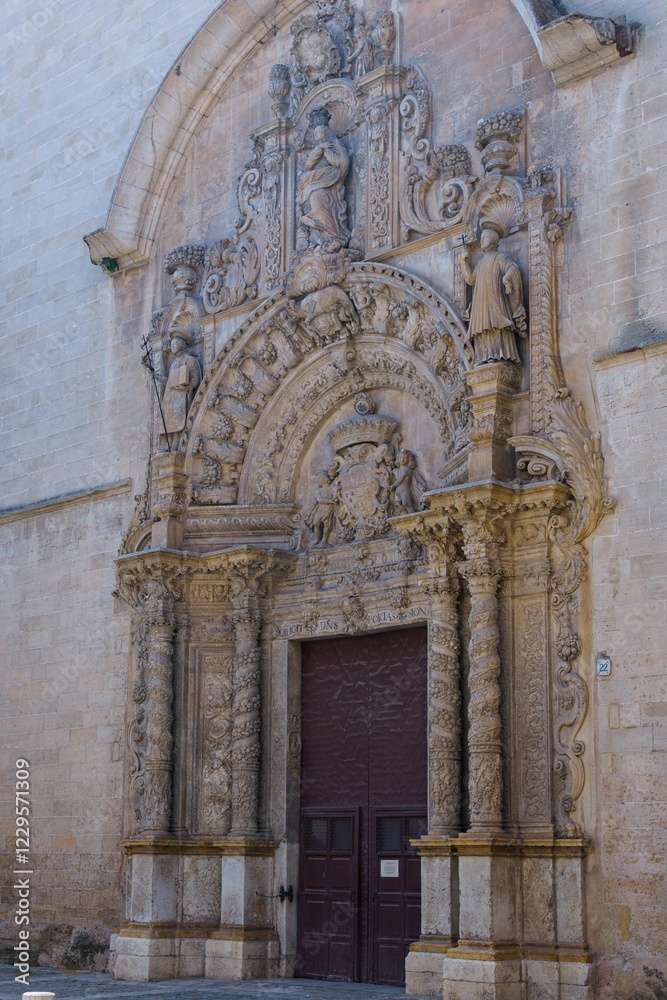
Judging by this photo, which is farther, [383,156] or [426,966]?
[383,156]

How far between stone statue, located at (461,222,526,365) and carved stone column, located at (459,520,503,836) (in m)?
1.38

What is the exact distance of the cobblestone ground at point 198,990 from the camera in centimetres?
1099

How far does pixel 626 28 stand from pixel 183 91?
5.25 metres

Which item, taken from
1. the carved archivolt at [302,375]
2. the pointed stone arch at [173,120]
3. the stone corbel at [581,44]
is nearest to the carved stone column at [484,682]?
the carved archivolt at [302,375]

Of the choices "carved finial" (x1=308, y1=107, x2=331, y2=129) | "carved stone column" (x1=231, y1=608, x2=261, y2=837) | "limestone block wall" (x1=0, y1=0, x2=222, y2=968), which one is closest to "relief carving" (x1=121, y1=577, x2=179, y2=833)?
"limestone block wall" (x1=0, y1=0, x2=222, y2=968)

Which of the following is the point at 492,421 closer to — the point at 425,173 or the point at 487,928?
the point at 425,173

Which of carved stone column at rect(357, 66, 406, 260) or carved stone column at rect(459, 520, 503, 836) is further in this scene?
carved stone column at rect(357, 66, 406, 260)

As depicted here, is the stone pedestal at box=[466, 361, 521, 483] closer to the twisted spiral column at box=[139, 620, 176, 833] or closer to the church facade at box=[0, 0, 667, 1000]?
the church facade at box=[0, 0, 667, 1000]

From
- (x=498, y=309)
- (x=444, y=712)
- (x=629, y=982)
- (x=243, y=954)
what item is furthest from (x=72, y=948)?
(x=498, y=309)

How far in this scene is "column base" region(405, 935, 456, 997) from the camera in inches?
413

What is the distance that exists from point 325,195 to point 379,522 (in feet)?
9.74

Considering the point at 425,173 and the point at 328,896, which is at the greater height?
the point at 425,173

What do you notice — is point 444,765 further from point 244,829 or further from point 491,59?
point 491,59

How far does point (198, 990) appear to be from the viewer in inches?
452
